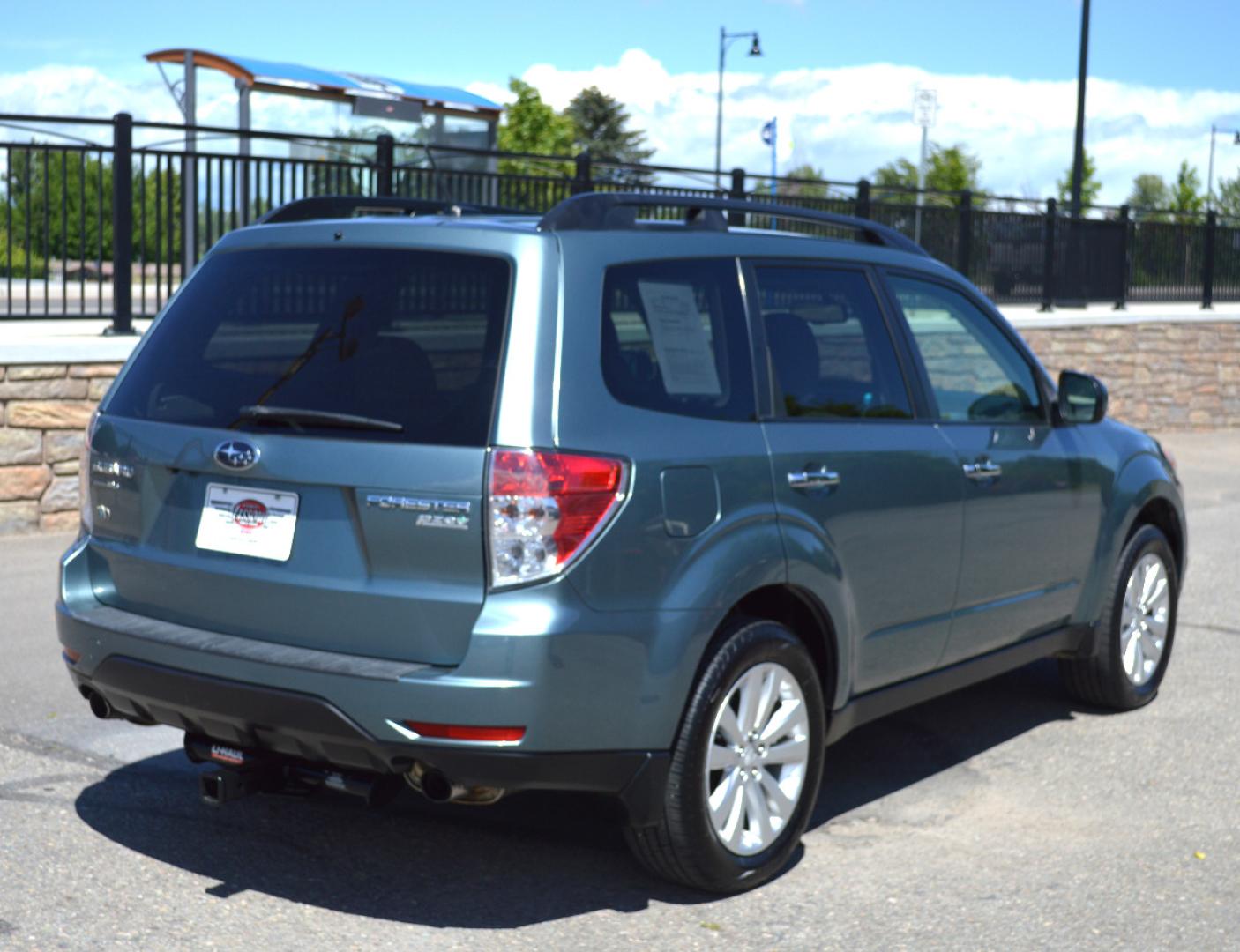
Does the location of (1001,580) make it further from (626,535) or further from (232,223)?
(232,223)

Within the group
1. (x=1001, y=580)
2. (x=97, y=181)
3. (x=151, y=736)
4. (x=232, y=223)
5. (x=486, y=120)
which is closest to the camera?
(x=1001, y=580)

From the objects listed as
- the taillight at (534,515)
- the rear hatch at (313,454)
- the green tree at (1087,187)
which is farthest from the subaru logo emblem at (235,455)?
the green tree at (1087,187)

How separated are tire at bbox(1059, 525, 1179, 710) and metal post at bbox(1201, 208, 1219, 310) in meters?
16.3

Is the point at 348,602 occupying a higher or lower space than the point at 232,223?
lower

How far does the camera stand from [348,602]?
3846 mm

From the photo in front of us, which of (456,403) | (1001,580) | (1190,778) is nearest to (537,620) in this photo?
(456,403)

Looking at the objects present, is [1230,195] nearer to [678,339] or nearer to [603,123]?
[603,123]

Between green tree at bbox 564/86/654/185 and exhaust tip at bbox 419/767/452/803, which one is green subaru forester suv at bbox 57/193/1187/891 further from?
green tree at bbox 564/86/654/185

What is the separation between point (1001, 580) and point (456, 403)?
2.28m

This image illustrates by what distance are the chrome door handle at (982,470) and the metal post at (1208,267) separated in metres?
17.8

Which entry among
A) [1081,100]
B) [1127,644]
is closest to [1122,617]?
[1127,644]

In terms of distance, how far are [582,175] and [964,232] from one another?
6.18 m

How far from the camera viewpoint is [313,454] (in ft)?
12.8

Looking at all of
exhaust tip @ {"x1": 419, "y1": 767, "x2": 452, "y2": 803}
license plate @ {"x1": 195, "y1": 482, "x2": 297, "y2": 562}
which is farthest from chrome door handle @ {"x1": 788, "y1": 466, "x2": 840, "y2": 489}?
license plate @ {"x1": 195, "y1": 482, "x2": 297, "y2": 562}
